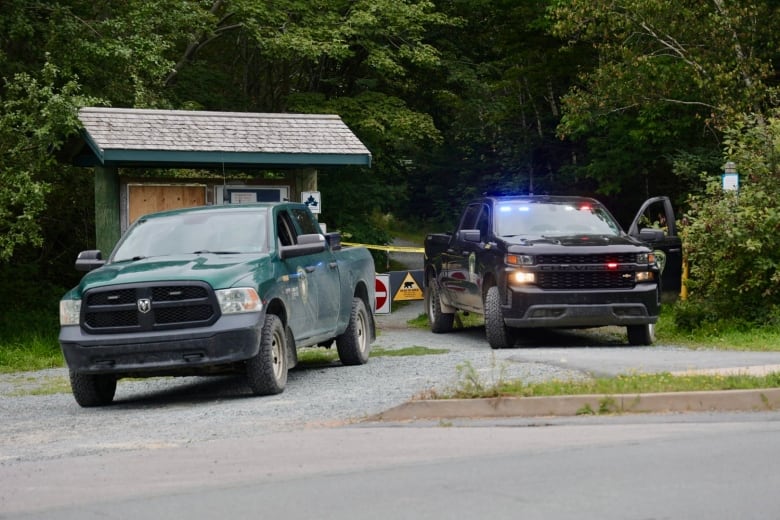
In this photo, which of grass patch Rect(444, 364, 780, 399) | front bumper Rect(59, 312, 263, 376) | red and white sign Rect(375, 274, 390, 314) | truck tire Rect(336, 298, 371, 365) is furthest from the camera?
red and white sign Rect(375, 274, 390, 314)

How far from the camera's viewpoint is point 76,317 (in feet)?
40.5

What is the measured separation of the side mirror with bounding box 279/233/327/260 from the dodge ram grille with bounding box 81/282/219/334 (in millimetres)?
1361

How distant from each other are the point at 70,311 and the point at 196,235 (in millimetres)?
1779

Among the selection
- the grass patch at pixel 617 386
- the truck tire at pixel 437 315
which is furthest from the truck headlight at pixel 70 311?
the truck tire at pixel 437 315

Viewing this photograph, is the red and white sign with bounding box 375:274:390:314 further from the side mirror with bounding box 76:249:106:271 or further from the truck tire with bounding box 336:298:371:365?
the side mirror with bounding box 76:249:106:271

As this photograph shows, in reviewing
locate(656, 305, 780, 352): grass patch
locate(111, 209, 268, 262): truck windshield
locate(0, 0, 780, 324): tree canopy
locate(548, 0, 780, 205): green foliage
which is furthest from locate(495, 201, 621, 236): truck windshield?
locate(548, 0, 780, 205): green foliage

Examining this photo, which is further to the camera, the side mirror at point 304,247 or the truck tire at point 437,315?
the truck tire at point 437,315

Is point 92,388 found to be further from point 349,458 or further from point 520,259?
point 520,259

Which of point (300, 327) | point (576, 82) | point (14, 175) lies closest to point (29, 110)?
point (14, 175)

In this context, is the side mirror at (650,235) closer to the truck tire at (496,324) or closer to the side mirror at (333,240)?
the truck tire at (496,324)

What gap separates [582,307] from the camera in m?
17.0

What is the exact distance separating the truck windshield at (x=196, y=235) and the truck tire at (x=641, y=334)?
241 inches

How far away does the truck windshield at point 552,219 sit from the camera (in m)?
18.3

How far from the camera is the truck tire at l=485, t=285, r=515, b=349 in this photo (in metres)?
17.5
